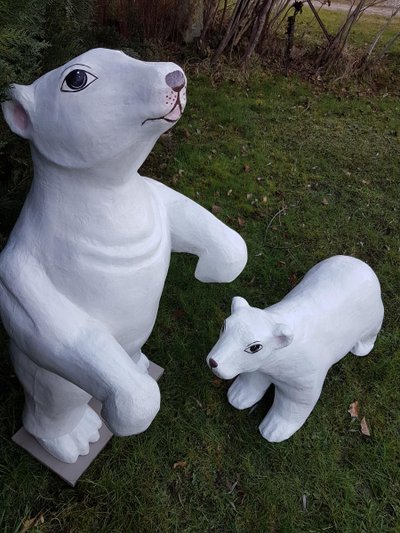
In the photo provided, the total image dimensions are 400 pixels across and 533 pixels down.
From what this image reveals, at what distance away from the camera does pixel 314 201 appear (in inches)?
168

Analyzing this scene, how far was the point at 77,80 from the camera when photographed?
1227 millimetres

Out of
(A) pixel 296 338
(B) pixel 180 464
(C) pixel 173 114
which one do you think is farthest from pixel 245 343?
(C) pixel 173 114

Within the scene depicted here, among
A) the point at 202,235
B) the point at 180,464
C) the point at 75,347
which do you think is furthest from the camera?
the point at 180,464

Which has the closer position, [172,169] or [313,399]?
[313,399]

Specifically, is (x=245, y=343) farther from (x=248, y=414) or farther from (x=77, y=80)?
(x=77, y=80)

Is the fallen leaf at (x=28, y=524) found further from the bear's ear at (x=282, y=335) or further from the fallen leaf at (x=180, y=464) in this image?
the bear's ear at (x=282, y=335)

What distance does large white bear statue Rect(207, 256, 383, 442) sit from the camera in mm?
2006

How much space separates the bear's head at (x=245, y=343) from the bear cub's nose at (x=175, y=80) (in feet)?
3.60

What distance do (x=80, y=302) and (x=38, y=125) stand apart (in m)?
0.52

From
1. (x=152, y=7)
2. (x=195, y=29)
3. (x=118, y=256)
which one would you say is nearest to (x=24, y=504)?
(x=118, y=256)

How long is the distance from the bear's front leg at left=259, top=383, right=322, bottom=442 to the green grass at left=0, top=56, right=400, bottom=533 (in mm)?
74

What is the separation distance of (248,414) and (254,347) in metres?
0.75

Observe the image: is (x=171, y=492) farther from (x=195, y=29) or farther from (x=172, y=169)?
(x=195, y=29)

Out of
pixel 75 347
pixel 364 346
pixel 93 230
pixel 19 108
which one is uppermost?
pixel 19 108
